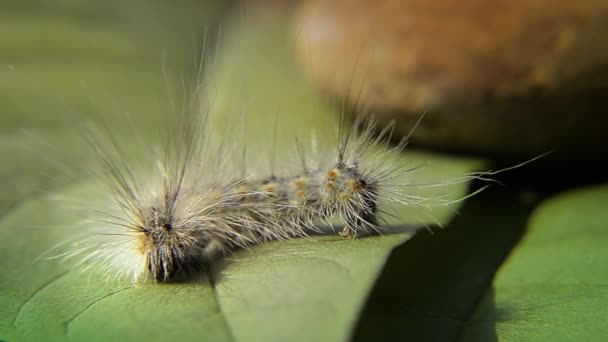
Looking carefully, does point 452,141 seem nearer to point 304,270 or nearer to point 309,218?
point 309,218

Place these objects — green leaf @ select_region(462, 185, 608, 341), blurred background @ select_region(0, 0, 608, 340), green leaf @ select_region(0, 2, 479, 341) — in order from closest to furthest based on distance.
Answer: green leaf @ select_region(0, 2, 479, 341) < green leaf @ select_region(462, 185, 608, 341) < blurred background @ select_region(0, 0, 608, 340)

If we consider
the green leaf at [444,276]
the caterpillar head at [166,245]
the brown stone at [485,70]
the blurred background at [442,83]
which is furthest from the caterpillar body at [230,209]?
the brown stone at [485,70]

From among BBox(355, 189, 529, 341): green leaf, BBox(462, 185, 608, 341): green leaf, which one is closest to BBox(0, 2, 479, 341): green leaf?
BBox(355, 189, 529, 341): green leaf

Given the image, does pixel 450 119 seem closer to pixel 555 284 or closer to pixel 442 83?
pixel 442 83

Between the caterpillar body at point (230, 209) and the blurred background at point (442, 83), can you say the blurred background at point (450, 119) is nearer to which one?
the blurred background at point (442, 83)

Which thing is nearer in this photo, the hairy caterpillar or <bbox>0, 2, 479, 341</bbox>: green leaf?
<bbox>0, 2, 479, 341</bbox>: green leaf

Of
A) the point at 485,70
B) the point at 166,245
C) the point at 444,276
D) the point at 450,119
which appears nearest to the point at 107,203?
the point at 166,245

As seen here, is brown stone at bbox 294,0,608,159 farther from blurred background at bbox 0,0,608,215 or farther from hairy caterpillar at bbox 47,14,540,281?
hairy caterpillar at bbox 47,14,540,281

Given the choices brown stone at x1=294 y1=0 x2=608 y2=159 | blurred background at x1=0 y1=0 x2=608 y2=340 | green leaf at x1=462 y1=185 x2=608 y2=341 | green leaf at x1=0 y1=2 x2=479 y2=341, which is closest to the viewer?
green leaf at x1=0 y1=2 x2=479 y2=341
